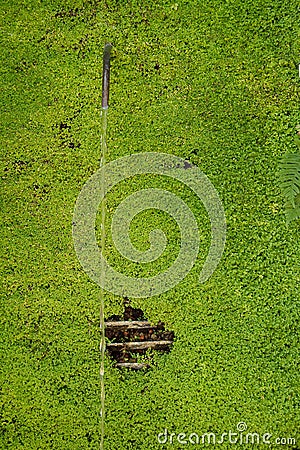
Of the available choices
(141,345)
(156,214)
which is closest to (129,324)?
(141,345)

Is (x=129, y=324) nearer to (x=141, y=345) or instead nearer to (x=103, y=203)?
(x=141, y=345)

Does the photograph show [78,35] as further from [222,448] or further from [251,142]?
[222,448]

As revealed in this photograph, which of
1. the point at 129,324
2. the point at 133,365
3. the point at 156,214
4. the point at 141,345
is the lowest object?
the point at 133,365

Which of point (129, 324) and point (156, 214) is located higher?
point (156, 214)

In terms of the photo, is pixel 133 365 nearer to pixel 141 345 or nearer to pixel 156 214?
pixel 141 345

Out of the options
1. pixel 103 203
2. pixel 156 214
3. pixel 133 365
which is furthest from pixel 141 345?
pixel 103 203

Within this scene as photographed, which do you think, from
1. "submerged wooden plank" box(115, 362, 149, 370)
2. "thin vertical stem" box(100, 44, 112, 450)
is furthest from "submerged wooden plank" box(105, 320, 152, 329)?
"submerged wooden plank" box(115, 362, 149, 370)

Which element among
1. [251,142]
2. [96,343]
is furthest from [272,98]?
[96,343]

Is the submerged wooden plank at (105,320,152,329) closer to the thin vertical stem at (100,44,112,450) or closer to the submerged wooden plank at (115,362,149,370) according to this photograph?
the thin vertical stem at (100,44,112,450)
